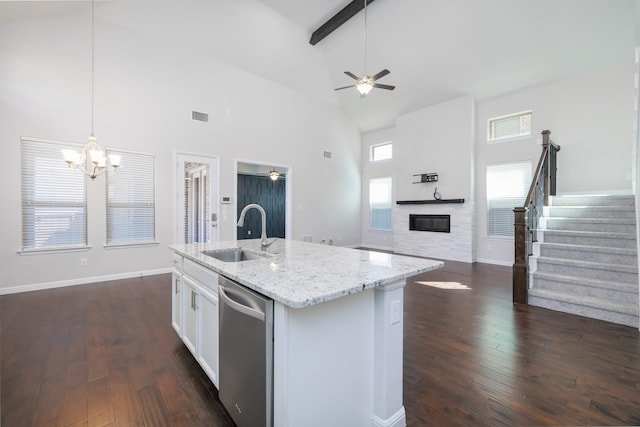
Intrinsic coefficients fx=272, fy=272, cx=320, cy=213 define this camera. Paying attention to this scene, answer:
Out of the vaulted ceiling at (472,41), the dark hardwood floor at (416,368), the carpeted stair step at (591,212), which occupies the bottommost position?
the dark hardwood floor at (416,368)

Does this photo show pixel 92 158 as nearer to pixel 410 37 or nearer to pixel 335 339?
pixel 335 339

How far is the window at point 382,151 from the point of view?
851 centimetres

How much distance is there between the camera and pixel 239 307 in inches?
53.7

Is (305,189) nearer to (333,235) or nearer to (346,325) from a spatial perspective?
(333,235)

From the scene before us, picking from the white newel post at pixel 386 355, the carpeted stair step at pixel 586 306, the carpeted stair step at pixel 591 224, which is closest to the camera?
the white newel post at pixel 386 355

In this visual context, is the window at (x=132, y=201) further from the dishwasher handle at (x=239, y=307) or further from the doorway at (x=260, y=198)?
the dishwasher handle at (x=239, y=307)

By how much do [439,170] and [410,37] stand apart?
3086 millimetres

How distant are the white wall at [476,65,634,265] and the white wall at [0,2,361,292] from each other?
15.8 feet

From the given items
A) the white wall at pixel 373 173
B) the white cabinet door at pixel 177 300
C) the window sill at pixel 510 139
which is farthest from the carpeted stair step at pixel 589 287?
Result: the white wall at pixel 373 173

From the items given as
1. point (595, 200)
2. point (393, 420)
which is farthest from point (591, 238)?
point (393, 420)

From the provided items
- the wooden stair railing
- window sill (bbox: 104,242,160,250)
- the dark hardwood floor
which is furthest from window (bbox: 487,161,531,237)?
window sill (bbox: 104,242,160,250)

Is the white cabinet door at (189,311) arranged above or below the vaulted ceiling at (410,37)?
below

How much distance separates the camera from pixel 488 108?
6359 millimetres

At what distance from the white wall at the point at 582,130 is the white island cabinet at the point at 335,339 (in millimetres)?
5675
